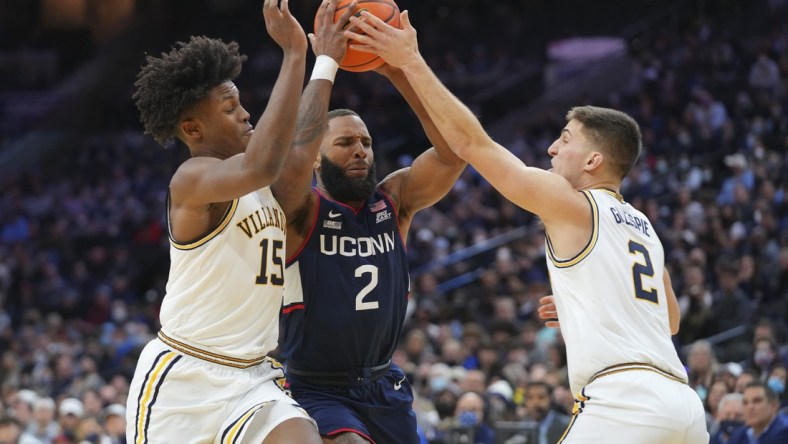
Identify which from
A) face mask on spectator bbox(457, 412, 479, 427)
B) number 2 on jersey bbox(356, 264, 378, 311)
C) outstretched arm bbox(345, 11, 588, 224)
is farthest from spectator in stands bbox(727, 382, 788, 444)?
outstretched arm bbox(345, 11, 588, 224)

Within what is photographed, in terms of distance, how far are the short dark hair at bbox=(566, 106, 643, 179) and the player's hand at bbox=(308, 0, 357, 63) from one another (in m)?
1.13

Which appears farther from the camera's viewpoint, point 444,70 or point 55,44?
point 55,44

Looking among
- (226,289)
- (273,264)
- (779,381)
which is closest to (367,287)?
(273,264)

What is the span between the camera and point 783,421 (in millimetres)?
7582

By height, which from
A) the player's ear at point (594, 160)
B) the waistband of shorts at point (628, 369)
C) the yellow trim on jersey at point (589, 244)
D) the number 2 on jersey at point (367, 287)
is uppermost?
the player's ear at point (594, 160)

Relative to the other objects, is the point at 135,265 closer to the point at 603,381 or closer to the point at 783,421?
the point at 783,421

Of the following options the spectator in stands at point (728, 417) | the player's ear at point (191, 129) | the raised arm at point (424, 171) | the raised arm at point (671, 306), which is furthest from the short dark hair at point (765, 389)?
the player's ear at point (191, 129)

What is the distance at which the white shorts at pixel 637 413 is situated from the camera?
4.29m

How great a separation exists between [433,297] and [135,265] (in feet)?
24.3

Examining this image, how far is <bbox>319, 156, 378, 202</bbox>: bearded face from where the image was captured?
549cm

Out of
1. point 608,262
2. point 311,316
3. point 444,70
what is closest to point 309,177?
point 311,316

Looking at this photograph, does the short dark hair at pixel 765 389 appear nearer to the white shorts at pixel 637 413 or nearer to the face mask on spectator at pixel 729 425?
the face mask on spectator at pixel 729 425

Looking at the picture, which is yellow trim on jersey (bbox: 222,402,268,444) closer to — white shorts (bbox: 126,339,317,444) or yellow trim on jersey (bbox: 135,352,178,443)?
white shorts (bbox: 126,339,317,444)

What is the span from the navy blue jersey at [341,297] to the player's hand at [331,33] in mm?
825
